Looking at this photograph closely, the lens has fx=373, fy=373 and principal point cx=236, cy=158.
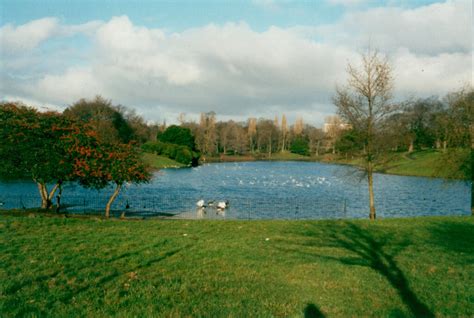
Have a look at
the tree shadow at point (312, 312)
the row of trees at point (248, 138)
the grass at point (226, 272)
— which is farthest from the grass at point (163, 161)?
the tree shadow at point (312, 312)

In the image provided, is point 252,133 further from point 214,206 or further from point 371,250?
point 371,250

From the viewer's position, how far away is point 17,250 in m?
10.4

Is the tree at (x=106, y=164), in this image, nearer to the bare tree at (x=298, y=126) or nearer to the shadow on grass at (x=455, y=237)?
the shadow on grass at (x=455, y=237)

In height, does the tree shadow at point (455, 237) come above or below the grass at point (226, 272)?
below

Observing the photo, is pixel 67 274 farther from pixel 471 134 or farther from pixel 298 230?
pixel 471 134

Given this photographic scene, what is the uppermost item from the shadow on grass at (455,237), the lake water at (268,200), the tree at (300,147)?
the tree at (300,147)

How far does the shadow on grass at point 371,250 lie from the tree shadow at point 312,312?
1.87 metres

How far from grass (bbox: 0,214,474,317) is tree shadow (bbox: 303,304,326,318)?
2 cm

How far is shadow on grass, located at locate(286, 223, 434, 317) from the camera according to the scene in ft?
26.0

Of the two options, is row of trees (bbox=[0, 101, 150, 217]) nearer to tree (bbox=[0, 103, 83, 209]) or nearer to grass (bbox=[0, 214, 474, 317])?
tree (bbox=[0, 103, 83, 209])

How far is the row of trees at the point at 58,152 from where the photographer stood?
21.0m

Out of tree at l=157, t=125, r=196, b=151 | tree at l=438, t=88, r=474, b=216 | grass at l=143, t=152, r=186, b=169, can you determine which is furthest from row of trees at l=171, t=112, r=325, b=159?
tree at l=438, t=88, r=474, b=216

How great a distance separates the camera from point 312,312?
6832 mm

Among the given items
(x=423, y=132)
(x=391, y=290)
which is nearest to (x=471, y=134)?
(x=391, y=290)
